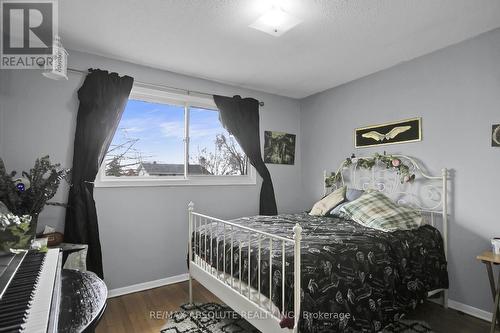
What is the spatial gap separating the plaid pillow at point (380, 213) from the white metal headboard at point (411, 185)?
0.76ft

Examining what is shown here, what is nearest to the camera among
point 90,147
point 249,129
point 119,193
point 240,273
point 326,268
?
point 326,268

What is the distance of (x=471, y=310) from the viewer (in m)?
2.35

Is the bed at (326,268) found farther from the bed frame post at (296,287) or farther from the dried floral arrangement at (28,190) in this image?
the dried floral arrangement at (28,190)

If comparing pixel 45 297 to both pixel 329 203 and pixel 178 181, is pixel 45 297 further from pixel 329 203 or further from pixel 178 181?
pixel 329 203

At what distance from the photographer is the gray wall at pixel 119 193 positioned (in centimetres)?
235

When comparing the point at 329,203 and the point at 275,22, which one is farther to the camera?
the point at 329,203

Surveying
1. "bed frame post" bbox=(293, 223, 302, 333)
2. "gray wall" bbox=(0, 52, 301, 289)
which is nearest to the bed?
"bed frame post" bbox=(293, 223, 302, 333)

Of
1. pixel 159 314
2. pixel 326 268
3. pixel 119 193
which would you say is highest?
pixel 119 193

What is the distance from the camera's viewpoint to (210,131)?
3521 mm

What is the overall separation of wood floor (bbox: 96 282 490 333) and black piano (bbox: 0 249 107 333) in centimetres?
131

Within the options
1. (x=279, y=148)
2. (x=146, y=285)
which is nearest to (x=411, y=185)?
(x=279, y=148)

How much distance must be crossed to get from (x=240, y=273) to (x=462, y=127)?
7.70ft

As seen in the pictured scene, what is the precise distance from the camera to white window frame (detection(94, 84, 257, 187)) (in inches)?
110

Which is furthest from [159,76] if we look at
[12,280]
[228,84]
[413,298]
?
[413,298]
